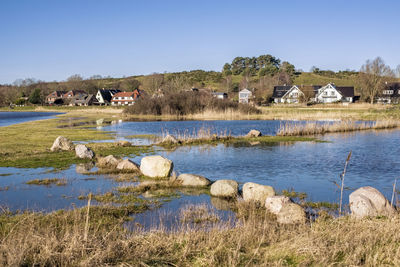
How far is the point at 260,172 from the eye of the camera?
61.1 feet

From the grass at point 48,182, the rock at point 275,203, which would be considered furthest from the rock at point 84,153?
the rock at point 275,203

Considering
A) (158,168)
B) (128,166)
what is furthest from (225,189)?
(128,166)

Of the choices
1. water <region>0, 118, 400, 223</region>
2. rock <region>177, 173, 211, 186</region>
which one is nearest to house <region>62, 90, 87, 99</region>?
water <region>0, 118, 400, 223</region>

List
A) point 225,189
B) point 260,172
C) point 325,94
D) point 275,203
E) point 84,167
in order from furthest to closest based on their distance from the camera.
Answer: point 325,94 → point 84,167 → point 260,172 → point 225,189 → point 275,203

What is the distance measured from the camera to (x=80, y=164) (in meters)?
20.1

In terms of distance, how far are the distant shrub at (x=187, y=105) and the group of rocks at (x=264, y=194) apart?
47.2 metres

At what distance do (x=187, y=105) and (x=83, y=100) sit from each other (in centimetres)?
8680

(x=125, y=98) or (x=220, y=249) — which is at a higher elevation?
(x=125, y=98)

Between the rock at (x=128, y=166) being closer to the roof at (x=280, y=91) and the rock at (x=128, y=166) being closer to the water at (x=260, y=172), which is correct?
the water at (x=260, y=172)

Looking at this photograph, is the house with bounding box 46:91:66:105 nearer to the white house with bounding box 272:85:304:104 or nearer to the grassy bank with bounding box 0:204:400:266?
the white house with bounding box 272:85:304:104

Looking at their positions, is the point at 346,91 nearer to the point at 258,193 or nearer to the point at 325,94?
the point at 325,94

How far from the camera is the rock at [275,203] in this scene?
11406 millimetres

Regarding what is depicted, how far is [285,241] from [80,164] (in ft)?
50.2

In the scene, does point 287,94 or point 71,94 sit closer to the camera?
point 287,94
